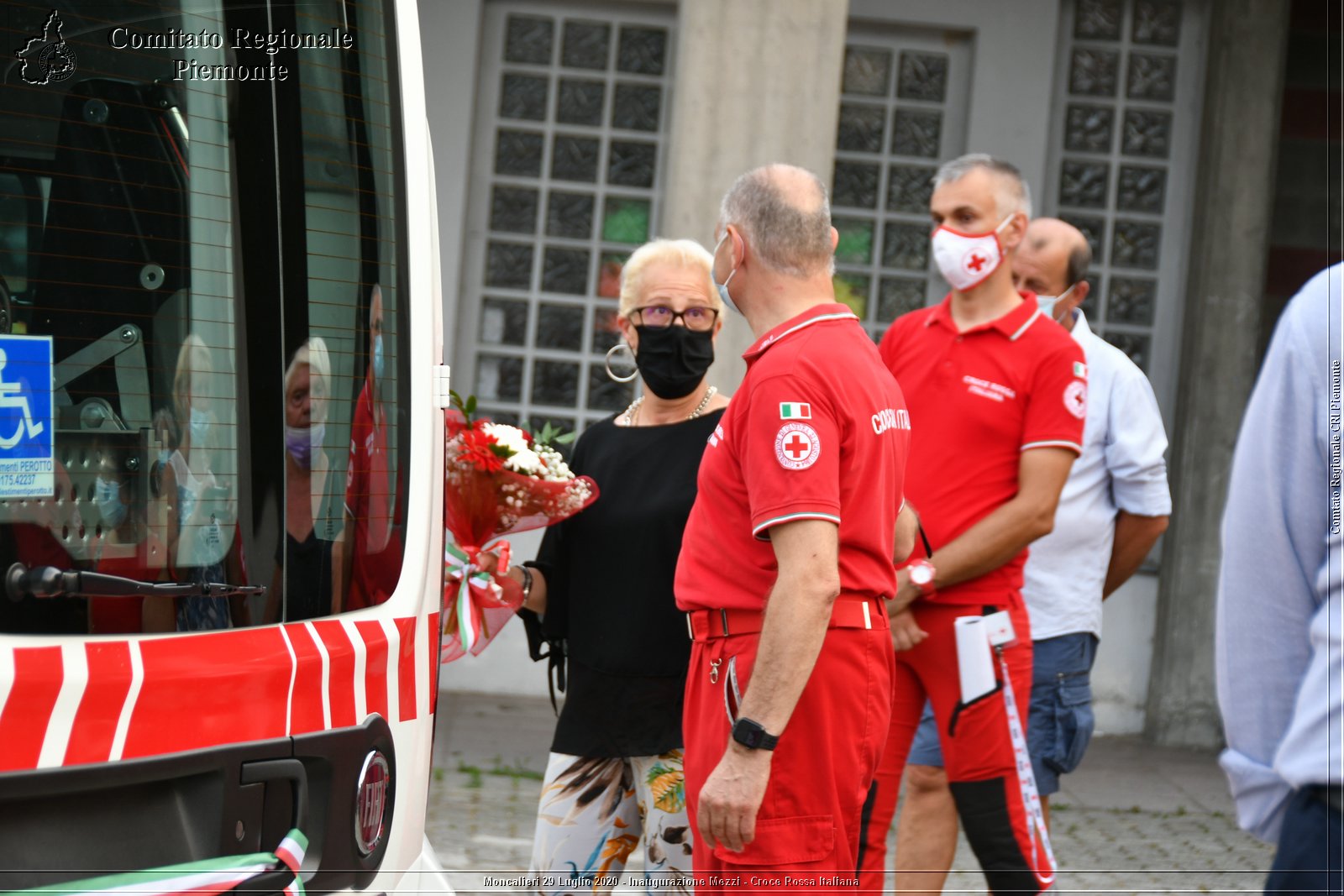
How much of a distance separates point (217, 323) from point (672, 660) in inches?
66.2

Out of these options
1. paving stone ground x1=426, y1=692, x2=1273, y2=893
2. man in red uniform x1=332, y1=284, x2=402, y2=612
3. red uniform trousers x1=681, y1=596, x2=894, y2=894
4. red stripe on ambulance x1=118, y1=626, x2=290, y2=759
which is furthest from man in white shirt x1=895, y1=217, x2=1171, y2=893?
red stripe on ambulance x1=118, y1=626, x2=290, y2=759

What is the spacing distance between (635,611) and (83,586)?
1760 millimetres

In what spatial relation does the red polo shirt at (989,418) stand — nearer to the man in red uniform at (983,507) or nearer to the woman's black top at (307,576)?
the man in red uniform at (983,507)

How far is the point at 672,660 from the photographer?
3359mm

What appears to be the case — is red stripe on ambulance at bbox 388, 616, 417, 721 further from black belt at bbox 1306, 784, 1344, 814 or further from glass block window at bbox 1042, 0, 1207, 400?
glass block window at bbox 1042, 0, 1207, 400

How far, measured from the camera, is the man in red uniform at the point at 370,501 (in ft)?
7.09

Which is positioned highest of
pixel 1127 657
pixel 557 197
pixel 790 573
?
pixel 557 197

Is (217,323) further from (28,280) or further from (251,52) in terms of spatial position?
(251,52)

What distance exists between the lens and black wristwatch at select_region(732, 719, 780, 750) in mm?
2578

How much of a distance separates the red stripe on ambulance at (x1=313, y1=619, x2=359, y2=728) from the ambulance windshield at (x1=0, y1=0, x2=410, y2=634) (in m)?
0.04

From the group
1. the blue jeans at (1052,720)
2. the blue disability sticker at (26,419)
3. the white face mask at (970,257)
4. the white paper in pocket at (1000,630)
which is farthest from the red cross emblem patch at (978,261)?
the blue disability sticker at (26,419)

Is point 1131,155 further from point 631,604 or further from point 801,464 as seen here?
point 801,464

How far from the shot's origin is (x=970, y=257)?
12.9ft

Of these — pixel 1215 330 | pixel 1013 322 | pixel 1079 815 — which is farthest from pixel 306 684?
pixel 1215 330
